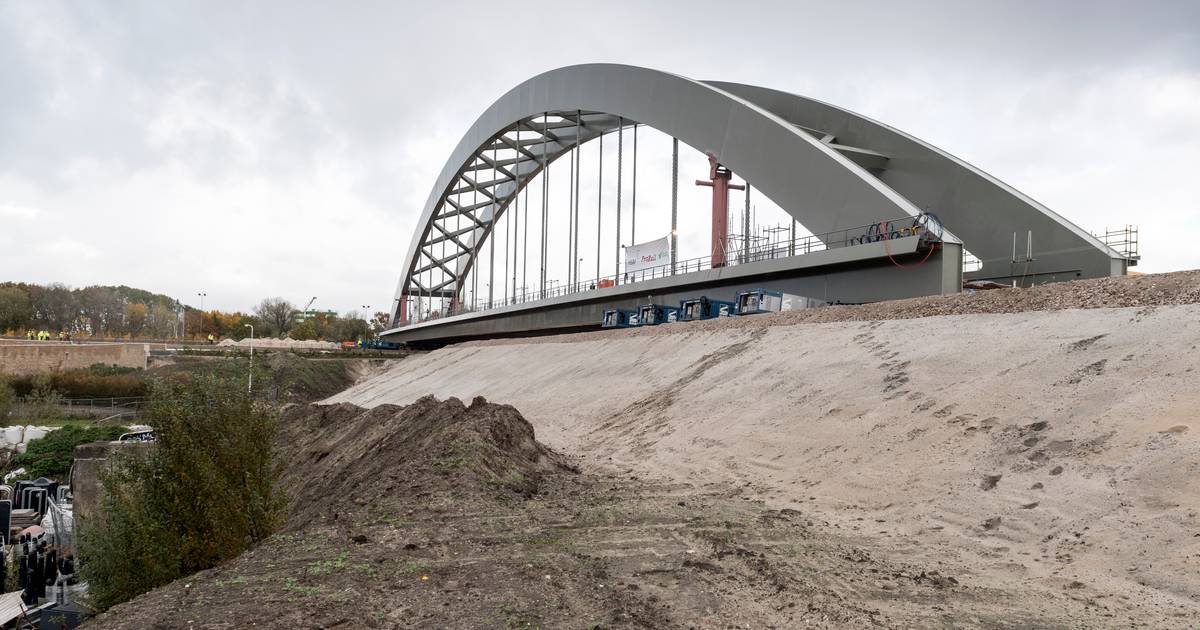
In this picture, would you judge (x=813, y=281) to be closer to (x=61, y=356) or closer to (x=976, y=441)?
(x=976, y=441)

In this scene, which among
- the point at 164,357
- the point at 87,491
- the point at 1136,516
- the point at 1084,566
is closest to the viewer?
the point at 1084,566

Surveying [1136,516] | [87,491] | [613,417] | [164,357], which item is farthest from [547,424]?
[164,357]

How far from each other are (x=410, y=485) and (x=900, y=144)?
2626cm

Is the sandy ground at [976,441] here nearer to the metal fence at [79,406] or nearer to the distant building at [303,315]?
the metal fence at [79,406]

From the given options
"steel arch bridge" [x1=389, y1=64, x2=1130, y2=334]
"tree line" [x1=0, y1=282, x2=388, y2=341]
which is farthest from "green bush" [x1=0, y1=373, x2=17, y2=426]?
"tree line" [x1=0, y1=282, x2=388, y2=341]

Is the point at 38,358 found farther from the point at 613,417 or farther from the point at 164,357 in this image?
the point at 613,417

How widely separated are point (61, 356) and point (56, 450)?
30287 millimetres

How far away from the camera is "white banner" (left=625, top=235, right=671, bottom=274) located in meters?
34.7

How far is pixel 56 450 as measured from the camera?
35000mm

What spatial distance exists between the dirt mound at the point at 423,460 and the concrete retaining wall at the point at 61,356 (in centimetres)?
Result: 5225

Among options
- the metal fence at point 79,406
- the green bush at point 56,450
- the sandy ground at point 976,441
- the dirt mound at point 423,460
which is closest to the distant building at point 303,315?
the metal fence at point 79,406

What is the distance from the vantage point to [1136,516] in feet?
21.8

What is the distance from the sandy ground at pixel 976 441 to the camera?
20.6 ft

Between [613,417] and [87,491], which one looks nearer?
[613,417]
